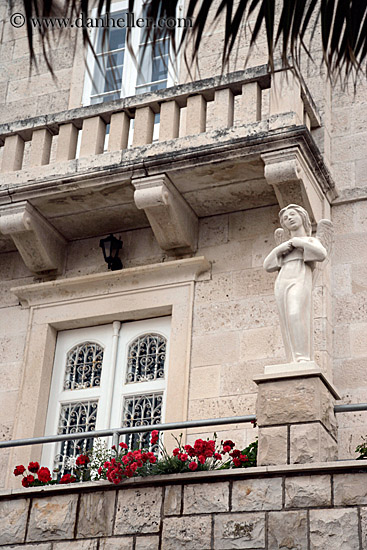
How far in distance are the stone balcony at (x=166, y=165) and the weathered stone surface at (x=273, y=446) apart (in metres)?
3.09

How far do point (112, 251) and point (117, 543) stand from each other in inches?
157

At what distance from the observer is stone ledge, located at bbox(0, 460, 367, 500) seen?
6996mm

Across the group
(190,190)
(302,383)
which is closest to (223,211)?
Result: (190,190)

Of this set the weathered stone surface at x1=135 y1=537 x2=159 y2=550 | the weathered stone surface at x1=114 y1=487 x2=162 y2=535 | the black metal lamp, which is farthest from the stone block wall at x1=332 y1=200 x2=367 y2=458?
the black metal lamp

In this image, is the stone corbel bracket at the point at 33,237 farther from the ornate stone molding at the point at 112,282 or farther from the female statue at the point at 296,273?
the female statue at the point at 296,273

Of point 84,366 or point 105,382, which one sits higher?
point 84,366

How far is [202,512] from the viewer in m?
7.31

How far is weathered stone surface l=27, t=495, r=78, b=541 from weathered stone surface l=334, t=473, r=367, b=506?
233 cm

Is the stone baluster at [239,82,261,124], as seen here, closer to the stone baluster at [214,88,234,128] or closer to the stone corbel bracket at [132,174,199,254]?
the stone baluster at [214,88,234,128]

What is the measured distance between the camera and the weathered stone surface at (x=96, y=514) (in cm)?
760

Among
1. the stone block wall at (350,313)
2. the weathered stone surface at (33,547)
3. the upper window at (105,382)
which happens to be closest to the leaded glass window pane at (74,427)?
the upper window at (105,382)

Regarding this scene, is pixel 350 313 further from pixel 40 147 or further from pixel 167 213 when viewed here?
pixel 40 147

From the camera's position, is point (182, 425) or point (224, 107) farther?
point (224, 107)

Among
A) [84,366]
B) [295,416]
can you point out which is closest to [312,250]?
[295,416]
